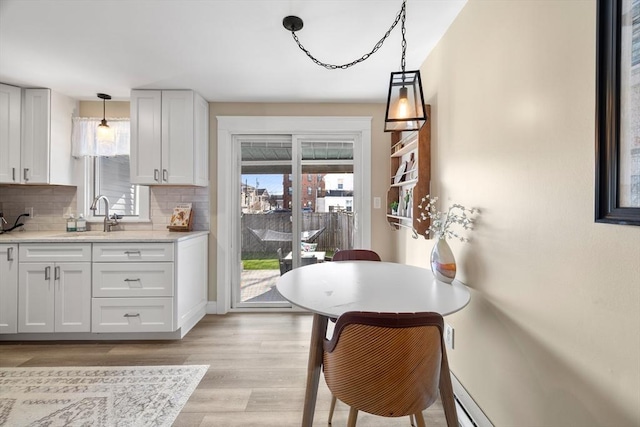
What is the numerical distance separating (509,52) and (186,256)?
275 cm

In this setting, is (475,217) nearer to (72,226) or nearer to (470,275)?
(470,275)

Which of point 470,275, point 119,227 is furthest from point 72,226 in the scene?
point 470,275

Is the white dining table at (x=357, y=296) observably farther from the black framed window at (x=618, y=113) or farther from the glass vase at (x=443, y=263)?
the black framed window at (x=618, y=113)

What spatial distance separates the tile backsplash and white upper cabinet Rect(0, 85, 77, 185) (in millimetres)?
340

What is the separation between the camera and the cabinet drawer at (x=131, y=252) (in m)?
2.47

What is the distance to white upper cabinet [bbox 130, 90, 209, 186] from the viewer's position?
2.80 metres

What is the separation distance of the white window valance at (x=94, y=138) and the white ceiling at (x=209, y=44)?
0.30 meters

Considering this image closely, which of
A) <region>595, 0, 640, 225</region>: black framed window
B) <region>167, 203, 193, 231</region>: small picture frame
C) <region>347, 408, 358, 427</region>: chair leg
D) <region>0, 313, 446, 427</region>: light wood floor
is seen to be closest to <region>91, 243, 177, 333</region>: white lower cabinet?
<region>0, 313, 446, 427</region>: light wood floor

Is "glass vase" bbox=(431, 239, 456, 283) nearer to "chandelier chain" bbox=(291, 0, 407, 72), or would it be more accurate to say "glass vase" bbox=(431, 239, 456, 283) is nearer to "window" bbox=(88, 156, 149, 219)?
"chandelier chain" bbox=(291, 0, 407, 72)

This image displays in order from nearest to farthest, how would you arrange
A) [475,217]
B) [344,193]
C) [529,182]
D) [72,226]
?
[529,182] → [475,217] → [72,226] → [344,193]

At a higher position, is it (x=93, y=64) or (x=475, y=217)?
(x=93, y=64)

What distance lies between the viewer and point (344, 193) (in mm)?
3256

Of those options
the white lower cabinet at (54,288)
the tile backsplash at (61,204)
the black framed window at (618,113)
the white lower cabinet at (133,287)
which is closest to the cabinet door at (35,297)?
the white lower cabinet at (54,288)

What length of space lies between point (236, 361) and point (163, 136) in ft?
7.13
